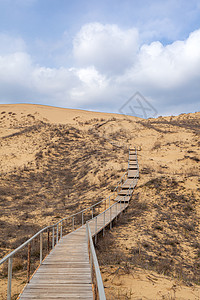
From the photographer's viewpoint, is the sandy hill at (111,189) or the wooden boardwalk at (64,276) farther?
the sandy hill at (111,189)

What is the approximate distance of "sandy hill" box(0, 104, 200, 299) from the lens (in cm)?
830

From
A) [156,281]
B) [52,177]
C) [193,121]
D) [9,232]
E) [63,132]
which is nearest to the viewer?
[156,281]

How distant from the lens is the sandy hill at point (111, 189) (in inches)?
327

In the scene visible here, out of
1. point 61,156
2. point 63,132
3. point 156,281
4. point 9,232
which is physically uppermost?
point 63,132

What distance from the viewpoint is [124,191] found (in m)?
19.8

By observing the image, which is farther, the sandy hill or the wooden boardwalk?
the sandy hill

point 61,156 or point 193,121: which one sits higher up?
point 193,121

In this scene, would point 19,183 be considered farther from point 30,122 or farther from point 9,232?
point 30,122

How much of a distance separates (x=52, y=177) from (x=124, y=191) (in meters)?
11.0

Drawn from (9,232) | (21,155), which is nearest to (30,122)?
(21,155)

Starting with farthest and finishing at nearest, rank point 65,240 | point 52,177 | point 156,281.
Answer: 1. point 52,177
2. point 65,240
3. point 156,281

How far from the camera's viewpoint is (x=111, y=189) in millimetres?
21031

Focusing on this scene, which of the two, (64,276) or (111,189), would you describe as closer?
(64,276)

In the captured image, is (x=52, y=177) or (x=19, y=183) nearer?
(x=19, y=183)
